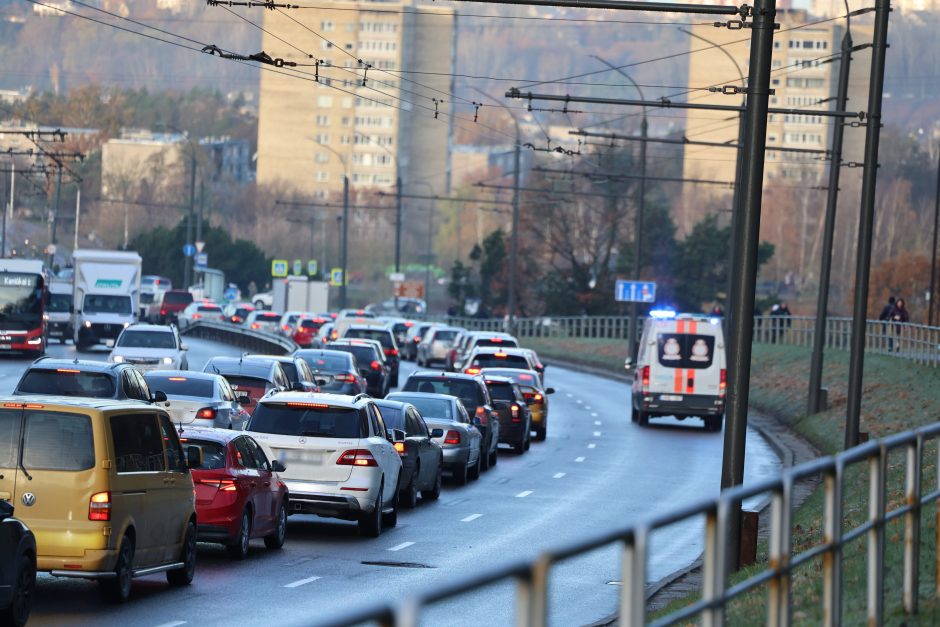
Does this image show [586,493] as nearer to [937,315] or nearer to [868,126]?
[868,126]

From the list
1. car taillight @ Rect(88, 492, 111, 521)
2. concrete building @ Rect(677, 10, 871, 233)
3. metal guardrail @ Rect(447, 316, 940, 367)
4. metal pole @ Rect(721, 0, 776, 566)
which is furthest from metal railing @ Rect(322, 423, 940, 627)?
concrete building @ Rect(677, 10, 871, 233)

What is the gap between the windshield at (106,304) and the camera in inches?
2564

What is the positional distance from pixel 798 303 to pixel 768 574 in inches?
4523

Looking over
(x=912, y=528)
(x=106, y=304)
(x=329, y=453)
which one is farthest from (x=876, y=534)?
(x=106, y=304)

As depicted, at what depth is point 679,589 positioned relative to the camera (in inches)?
614

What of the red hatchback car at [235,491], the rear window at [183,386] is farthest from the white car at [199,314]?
the red hatchback car at [235,491]

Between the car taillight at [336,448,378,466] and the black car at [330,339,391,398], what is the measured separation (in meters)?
26.4

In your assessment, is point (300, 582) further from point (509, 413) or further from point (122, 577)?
point (509, 413)

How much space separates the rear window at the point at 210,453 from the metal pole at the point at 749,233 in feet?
15.7

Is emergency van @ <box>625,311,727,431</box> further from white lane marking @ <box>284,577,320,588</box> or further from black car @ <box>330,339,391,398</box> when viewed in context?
white lane marking @ <box>284,577,320,588</box>

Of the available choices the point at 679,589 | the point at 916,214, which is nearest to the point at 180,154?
the point at 916,214

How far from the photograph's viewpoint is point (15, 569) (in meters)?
12.6

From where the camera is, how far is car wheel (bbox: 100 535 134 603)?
14383 mm

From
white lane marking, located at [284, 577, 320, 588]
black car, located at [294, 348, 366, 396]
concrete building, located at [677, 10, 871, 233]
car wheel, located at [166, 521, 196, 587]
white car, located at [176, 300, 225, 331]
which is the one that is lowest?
white car, located at [176, 300, 225, 331]
